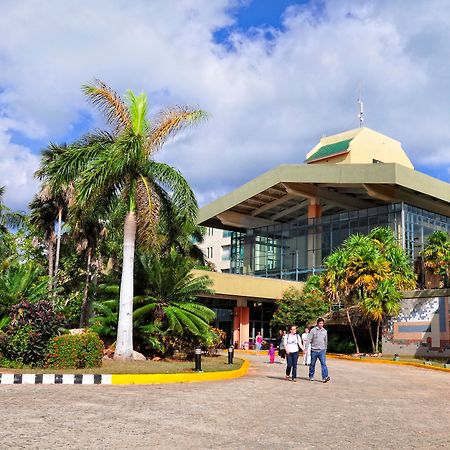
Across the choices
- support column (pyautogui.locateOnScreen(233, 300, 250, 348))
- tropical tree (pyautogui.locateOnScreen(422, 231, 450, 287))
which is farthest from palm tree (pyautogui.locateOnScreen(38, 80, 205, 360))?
support column (pyautogui.locateOnScreen(233, 300, 250, 348))

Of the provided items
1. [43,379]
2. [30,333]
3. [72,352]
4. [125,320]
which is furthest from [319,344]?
[30,333]

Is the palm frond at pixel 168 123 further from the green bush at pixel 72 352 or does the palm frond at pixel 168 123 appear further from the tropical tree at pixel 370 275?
→ the tropical tree at pixel 370 275

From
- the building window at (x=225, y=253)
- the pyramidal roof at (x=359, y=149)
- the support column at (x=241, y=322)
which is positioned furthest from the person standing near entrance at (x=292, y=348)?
the building window at (x=225, y=253)

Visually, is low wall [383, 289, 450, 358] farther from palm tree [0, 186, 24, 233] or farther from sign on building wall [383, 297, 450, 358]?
palm tree [0, 186, 24, 233]

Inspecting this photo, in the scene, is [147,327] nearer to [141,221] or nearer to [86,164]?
[141,221]

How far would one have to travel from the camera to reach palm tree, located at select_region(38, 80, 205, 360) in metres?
17.0

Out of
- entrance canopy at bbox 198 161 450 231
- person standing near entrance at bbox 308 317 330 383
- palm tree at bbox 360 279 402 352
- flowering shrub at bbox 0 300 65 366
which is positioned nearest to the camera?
person standing near entrance at bbox 308 317 330 383

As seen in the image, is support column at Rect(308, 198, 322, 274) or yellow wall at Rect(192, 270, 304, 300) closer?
yellow wall at Rect(192, 270, 304, 300)

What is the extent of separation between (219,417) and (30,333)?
27.2ft

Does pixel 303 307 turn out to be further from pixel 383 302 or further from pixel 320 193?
pixel 320 193

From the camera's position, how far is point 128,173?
18.0 metres

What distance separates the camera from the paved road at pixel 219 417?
21.8 ft

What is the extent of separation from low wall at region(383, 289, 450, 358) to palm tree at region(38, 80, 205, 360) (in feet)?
44.7

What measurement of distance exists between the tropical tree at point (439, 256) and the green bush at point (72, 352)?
22.7 meters
